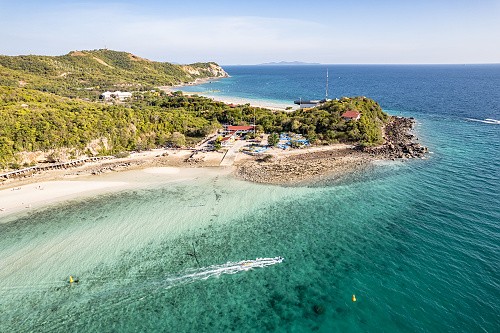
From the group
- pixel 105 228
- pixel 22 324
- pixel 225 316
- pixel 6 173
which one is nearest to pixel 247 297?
pixel 225 316

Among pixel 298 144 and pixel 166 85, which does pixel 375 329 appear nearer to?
pixel 298 144

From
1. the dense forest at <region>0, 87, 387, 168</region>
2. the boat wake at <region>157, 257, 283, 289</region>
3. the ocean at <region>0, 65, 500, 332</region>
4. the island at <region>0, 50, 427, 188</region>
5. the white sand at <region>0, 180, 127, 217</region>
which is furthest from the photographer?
the dense forest at <region>0, 87, 387, 168</region>

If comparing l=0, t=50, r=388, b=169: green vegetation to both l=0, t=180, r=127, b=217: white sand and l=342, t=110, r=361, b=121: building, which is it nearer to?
A: l=342, t=110, r=361, b=121: building

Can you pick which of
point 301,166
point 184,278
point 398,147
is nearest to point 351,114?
point 398,147

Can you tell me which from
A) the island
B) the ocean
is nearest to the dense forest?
the island

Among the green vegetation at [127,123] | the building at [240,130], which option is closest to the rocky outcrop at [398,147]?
the green vegetation at [127,123]

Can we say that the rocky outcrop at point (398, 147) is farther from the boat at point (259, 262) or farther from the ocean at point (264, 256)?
the boat at point (259, 262)
